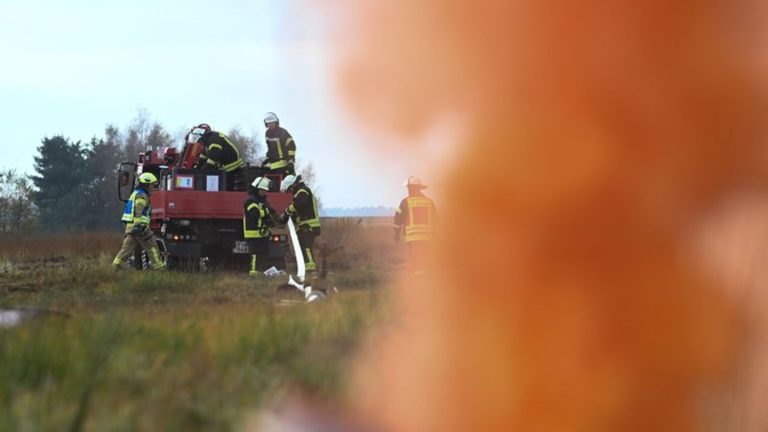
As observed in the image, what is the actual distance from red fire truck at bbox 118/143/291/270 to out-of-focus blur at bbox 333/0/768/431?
366 inches

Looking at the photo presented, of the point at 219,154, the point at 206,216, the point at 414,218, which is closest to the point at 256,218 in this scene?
the point at 206,216

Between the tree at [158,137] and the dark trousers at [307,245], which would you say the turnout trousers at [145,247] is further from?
the tree at [158,137]

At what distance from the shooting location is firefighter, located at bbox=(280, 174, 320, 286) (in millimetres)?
14984

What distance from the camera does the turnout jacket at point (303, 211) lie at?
15.0 m

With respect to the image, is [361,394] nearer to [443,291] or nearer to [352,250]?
[443,291]

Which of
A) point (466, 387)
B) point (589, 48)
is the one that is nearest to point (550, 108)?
point (589, 48)

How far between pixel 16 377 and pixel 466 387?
268 cm

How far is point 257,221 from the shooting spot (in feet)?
51.4

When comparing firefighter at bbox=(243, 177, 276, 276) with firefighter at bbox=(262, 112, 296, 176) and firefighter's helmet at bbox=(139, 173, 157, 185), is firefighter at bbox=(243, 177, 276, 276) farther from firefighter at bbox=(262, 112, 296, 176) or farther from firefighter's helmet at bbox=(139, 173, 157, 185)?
firefighter's helmet at bbox=(139, 173, 157, 185)

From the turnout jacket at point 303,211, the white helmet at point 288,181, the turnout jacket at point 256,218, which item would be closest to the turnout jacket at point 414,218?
the turnout jacket at point 303,211

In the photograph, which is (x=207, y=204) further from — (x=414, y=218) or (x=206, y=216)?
(x=414, y=218)

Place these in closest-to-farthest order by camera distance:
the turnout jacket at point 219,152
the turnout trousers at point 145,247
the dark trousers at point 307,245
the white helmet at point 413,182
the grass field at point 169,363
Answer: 1. the grass field at point 169,363
2. the white helmet at point 413,182
3. the dark trousers at point 307,245
4. the turnout trousers at point 145,247
5. the turnout jacket at point 219,152

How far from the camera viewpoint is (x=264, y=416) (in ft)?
14.2

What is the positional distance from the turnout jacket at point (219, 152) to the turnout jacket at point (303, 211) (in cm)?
245
